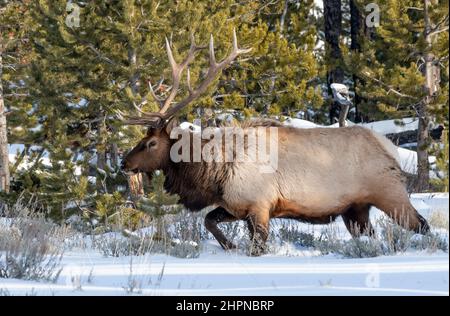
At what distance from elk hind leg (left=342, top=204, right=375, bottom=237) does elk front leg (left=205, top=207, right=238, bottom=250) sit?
1199mm

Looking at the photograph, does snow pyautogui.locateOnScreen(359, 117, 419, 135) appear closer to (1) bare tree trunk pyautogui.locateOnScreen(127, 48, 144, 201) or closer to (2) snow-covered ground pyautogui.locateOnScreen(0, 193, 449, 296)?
(1) bare tree trunk pyautogui.locateOnScreen(127, 48, 144, 201)

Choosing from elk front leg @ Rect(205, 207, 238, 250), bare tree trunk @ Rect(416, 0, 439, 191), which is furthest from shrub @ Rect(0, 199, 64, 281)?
bare tree trunk @ Rect(416, 0, 439, 191)

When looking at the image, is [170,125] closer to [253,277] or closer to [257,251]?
[257,251]

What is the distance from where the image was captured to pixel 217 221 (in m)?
9.18

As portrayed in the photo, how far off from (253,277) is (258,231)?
2.37 m

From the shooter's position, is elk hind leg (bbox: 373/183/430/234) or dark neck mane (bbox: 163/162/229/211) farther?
dark neck mane (bbox: 163/162/229/211)

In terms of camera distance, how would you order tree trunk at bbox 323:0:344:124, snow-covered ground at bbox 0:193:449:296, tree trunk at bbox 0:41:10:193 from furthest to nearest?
tree trunk at bbox 323:0:344:124
tree trunk at bbox 0:41:10:193
snow-covered ground at bbox 0:193:449:296

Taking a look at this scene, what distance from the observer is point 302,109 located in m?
19.4

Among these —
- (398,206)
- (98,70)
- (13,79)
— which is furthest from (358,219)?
(13,79)

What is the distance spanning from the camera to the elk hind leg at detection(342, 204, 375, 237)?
29.7ft

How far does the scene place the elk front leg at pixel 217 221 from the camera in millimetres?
9023

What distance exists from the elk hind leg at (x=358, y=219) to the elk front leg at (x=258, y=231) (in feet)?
3.17

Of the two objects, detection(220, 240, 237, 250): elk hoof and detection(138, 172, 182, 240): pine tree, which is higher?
detection(138, 172, 182, 240): pine tree
